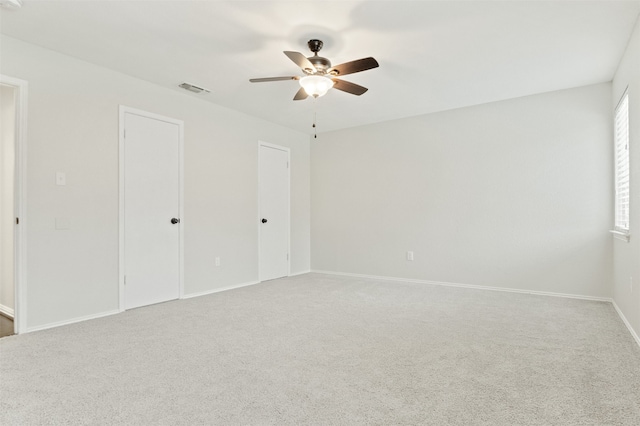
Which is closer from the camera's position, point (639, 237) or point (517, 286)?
point (639, 237)

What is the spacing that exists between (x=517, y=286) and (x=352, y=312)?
2.34m

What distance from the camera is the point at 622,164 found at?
3705 millimetres

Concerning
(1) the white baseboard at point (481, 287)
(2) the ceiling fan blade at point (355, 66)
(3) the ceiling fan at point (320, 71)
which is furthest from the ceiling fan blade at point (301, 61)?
(1) the white baseboard at point (481, 287)

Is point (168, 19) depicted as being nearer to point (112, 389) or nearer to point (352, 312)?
point (112, 389)

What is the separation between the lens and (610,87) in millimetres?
4031

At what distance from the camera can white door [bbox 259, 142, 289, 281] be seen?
5.43 metres

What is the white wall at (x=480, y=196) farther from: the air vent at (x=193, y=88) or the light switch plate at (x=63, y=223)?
the light switch plate at (x=63, y=223)

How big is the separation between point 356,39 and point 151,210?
2775 millimetres

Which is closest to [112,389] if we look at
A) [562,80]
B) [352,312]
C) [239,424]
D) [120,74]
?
[239,424]

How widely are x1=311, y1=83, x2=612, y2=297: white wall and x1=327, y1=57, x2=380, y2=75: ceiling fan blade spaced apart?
103 inches

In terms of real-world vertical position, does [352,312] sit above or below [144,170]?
below

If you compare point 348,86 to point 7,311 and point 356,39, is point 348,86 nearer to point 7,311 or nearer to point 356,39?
point 356,39

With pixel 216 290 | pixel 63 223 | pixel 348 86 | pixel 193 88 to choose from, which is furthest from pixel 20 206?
pixel 348 86

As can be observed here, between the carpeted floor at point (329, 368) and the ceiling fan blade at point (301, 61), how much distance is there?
7.06 ft
